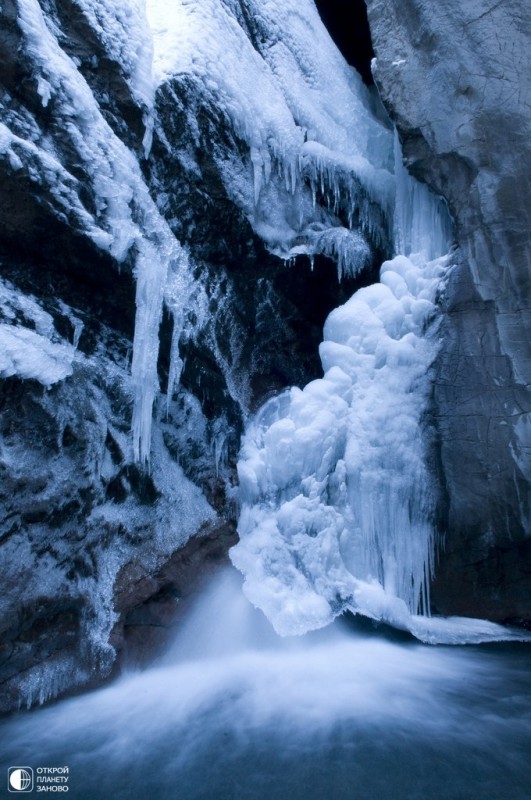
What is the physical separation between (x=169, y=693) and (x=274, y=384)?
3046 mm

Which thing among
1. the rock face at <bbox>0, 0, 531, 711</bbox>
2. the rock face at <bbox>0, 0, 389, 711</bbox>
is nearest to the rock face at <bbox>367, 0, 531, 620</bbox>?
the rock face at <bbox>0, 0, 531, 711</bbox>

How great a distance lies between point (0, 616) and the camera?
3426mm

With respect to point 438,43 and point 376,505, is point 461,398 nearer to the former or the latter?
point 376,505

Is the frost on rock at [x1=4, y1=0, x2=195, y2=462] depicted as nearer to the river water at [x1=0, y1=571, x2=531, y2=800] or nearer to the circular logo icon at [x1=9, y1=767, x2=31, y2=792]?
the river water at [x1=0, y1=571, x2=531, y2=800]

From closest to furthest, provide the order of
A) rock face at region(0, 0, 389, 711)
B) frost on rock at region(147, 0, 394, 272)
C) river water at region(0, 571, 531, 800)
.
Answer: river water at region(0, 571, 531, 800), rock face at region(0, 0, 389, 711), frost on rock at region(147, 0, 394, 272)

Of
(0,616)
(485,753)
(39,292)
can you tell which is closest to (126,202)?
(39,292)

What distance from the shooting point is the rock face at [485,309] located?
15.1 ft

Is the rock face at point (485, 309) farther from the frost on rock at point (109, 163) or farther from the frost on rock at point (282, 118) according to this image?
the frost on rock at point (109, 163)

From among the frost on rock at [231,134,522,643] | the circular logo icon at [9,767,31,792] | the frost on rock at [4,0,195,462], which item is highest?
the frost on rock at [4,0,195,462]

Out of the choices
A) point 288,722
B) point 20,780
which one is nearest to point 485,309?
point 288,722

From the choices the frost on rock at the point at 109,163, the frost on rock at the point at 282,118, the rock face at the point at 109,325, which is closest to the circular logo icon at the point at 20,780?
the rock face at the point at 109,325

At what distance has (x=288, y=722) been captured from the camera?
10.5ft

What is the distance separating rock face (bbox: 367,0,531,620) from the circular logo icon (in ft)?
10.5

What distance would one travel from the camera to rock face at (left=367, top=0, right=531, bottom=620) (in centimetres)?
462
